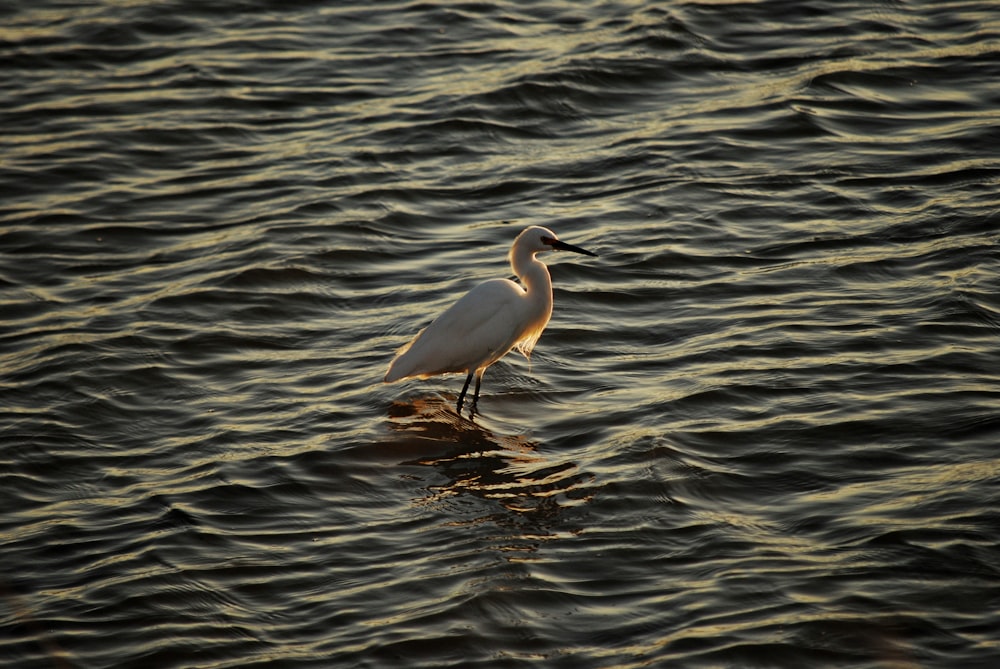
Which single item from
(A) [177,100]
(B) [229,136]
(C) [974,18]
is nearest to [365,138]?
(B) [229,136]

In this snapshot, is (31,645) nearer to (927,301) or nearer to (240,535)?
(240,535)

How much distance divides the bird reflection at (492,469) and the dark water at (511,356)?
0.08 ft

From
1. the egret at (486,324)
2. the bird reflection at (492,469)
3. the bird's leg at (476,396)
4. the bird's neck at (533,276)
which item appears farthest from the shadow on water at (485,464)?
the bird's neck at (533,276)

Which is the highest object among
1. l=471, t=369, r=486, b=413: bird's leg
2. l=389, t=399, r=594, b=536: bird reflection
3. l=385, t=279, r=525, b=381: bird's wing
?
l=385, t=279, r=525, b=381: bird's wing

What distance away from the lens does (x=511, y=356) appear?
26.2 feet

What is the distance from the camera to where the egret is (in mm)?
7023

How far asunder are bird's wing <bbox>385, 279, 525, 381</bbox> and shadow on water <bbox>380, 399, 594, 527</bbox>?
0.29m

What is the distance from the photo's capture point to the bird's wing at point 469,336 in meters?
7.02

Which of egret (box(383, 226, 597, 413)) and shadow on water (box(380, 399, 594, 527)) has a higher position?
egret (box(383, 226, 597, 413))

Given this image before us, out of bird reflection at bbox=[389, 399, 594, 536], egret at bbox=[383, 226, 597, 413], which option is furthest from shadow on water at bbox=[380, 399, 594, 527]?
egret at bbox=[383, 226, 597, 413]

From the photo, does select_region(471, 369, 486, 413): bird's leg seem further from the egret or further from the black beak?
the black beak

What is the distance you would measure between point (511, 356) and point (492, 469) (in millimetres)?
1779

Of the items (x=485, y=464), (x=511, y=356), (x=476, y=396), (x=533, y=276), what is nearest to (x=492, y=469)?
(x=485, y=464)

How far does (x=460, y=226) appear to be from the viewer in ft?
29.9
